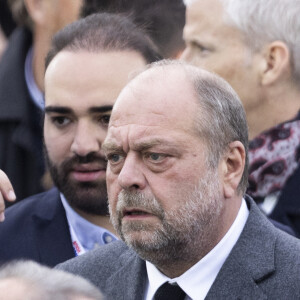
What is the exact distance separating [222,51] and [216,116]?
1473 mm

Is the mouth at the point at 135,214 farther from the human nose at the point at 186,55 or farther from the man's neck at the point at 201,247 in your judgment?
the human nose at the point at 186,55

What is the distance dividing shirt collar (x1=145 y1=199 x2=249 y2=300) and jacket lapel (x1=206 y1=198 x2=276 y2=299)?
36 millimetres

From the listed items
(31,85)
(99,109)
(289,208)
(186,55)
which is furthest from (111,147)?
(31,85)

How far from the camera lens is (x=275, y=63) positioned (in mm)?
4590

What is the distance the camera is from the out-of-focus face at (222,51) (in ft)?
15.1

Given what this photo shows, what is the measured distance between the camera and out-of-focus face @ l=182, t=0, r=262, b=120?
461 centimetres

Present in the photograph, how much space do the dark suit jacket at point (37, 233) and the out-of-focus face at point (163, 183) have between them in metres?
0.78

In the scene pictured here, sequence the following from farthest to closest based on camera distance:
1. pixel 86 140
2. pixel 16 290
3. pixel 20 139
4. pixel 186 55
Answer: pixel 20 139 → pixel 186 55 → pixel 86 140 → pixel 16 290

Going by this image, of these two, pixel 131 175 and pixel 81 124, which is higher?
pixel 131 175

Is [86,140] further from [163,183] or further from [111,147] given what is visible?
[163,183]

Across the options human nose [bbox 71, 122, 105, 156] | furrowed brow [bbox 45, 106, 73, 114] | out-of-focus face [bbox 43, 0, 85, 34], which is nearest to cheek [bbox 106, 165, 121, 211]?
human nose [bbox 71, 122, 105, 156]

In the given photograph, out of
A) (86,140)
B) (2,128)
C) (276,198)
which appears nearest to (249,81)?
(276,198)

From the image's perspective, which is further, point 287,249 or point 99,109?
point 99,109

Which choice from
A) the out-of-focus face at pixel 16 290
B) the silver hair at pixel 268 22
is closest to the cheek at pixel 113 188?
the out-of-focus face at pixel 16 290
